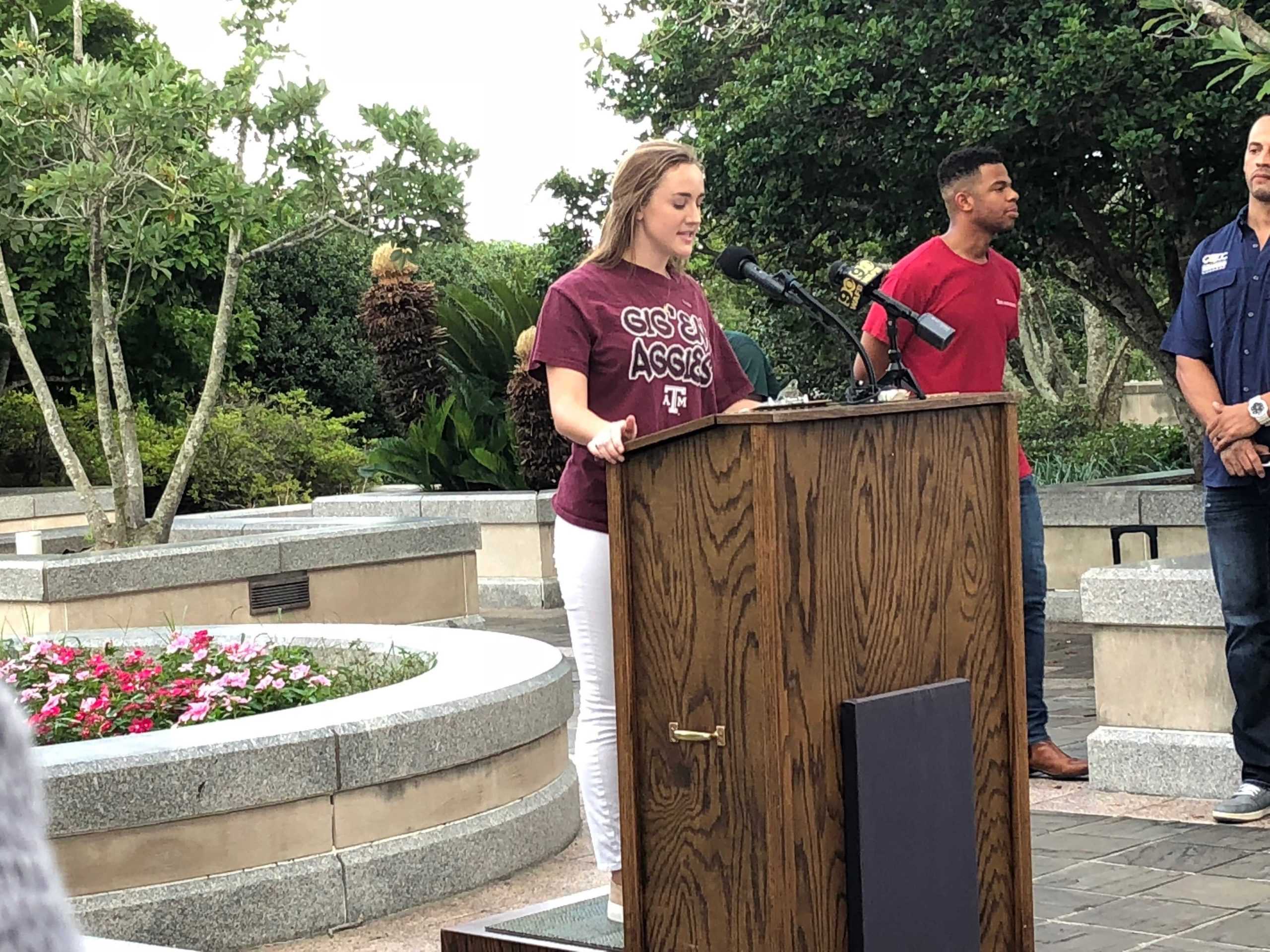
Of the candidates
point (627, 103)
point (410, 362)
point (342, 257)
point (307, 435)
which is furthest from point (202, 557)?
point (342, 257)

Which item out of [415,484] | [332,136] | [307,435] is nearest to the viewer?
[332,136]

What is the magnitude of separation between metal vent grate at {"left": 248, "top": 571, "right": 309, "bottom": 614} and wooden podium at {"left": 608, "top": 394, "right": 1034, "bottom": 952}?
7.76 metres

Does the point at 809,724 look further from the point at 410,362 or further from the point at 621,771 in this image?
the point at 410,362

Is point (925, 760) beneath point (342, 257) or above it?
beneath

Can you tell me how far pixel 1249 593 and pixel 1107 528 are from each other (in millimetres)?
5894

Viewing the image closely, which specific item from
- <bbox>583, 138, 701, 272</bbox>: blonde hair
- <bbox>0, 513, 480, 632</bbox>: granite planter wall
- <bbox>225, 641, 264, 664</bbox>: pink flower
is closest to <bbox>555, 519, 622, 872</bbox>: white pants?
<bbox>583, 138, 701, 272</bbox>: blonde hair

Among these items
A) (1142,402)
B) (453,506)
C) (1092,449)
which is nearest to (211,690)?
(453,506)

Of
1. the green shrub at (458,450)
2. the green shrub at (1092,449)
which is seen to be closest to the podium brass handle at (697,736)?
the green shrub at (1092,449)

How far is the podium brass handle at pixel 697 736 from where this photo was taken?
3559 mm

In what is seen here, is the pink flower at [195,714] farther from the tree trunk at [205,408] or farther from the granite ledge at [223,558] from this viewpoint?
the tree trunk at [205,408]

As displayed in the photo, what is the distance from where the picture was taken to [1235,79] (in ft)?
34.9

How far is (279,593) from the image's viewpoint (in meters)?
11.4

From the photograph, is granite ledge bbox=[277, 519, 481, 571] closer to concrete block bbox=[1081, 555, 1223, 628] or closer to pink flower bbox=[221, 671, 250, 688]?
pink flower bbox=[221, 671, 250, 688]

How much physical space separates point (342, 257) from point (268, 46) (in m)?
20.6
